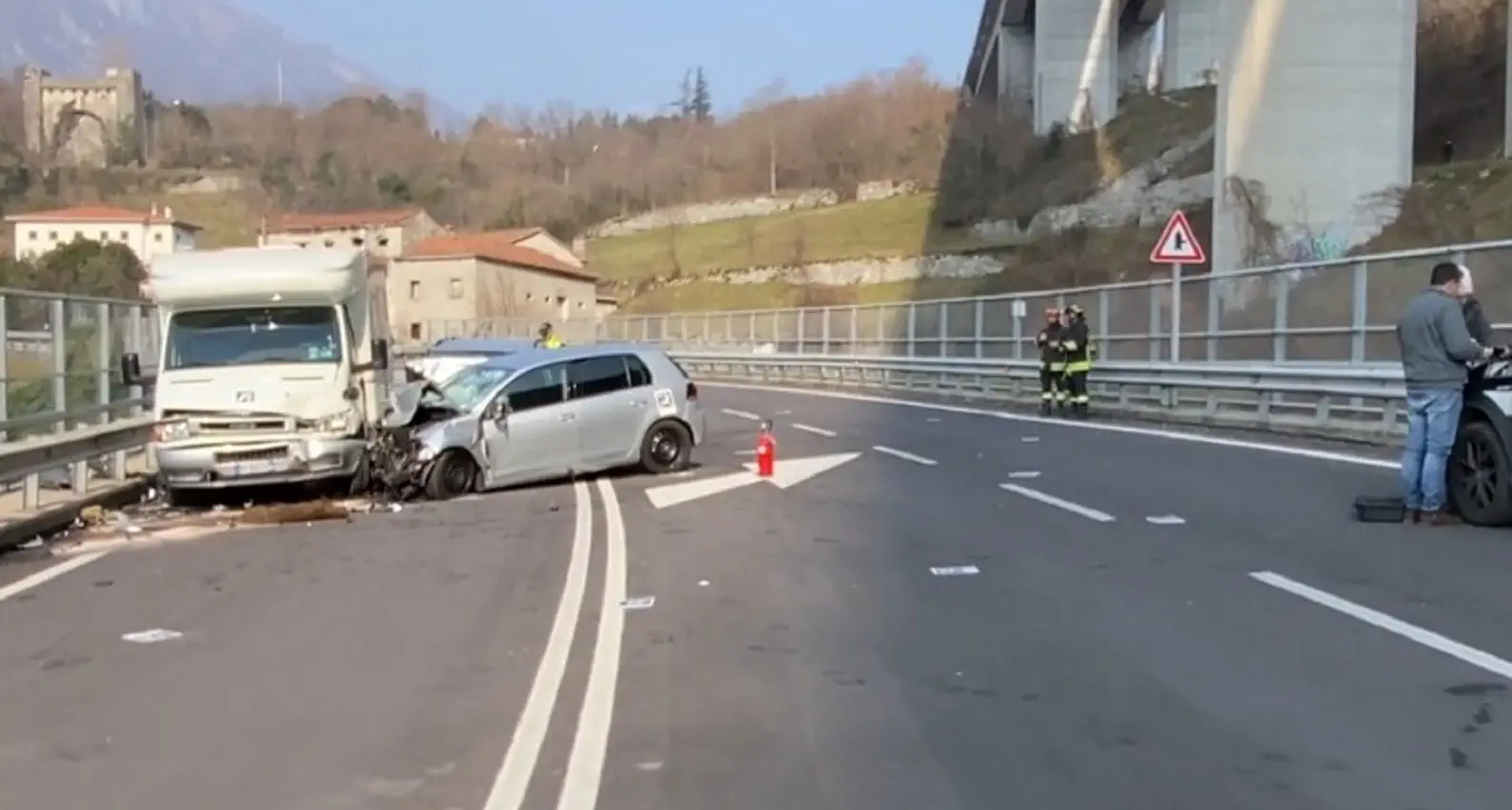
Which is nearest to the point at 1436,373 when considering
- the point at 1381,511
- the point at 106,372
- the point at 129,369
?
the point at 1381,511

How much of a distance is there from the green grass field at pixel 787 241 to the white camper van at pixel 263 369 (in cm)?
6705

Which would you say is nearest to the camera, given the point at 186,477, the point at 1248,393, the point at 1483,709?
the point at 1483,709

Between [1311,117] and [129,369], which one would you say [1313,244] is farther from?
[129,369]

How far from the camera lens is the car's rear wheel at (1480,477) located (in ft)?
35.2

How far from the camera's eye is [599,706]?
6812 mm

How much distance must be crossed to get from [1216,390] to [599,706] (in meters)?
17.5

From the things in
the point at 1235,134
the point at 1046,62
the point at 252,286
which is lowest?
the point at 252,286

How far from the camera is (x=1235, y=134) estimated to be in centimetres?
3506

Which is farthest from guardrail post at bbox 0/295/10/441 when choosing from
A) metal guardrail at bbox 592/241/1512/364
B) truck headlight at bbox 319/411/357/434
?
metal guardrail at bbox 592/241/1512/364

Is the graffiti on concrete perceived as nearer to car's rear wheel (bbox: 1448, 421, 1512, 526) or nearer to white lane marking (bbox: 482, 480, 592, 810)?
car's rear wheel (bbox: 1448, 421, 1512, 526)

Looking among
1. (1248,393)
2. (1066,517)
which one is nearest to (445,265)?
(1248,393)

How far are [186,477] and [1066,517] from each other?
8.70 metres

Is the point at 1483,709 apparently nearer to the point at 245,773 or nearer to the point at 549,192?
the point at 245,773

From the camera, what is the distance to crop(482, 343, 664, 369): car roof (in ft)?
56.4
